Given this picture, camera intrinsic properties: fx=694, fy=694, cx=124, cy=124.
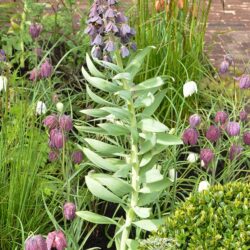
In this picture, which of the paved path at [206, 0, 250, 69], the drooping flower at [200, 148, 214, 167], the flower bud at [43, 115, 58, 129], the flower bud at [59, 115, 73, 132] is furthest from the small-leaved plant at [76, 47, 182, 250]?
the paved path at [206, 0, 250, 69]

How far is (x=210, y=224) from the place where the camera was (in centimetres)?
235

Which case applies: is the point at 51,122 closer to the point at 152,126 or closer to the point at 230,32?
the point at 152,126

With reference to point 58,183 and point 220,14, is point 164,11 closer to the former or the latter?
point 58,183

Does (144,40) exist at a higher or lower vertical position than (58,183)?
higher

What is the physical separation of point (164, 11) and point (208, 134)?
4.21ft

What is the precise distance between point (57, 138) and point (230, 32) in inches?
141

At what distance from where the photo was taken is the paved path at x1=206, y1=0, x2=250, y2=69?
5680 mm

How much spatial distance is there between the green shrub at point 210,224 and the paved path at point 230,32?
2.81 m

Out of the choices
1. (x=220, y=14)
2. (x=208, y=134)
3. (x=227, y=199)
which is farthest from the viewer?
(x=220, y=14)

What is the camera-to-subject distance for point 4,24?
5094mm

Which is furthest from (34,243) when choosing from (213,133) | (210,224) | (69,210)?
(213,133)

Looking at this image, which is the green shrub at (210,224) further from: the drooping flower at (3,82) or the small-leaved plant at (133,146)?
the drooping flower at (3,82)

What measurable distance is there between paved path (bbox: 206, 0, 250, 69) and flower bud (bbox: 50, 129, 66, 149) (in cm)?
246

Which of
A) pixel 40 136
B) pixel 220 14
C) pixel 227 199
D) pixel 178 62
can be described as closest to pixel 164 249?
pixel 227 199
